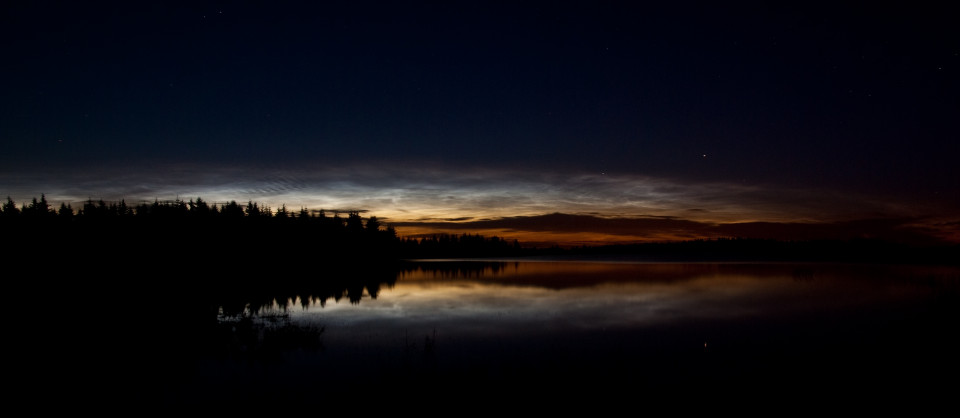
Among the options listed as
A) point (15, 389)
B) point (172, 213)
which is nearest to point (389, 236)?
point (172, 213)

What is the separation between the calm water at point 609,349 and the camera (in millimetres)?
12422

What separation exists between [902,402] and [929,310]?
20083mm

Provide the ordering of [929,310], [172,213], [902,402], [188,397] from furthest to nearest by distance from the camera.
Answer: [172,213]
[929,310]
[188,397]
[902,402]

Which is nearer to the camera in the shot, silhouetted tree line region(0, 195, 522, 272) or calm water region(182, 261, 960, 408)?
calm water region(182, 261, 960, 408)

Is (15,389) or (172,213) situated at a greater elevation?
(172,213)

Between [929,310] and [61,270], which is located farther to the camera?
[61,270]

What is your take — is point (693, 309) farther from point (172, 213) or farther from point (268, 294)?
point (172, 213)

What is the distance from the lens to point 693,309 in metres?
29.4

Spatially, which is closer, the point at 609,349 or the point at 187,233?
the point at 609,349

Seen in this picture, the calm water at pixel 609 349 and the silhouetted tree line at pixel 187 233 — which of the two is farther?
the silhouetted tree line at pixel 187 233

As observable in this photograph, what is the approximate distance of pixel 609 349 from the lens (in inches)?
697

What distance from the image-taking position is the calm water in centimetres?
1242

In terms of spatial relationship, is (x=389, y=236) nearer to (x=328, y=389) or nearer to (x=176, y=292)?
(x=176, y=292)

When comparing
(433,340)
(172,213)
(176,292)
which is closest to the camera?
(433,340)
